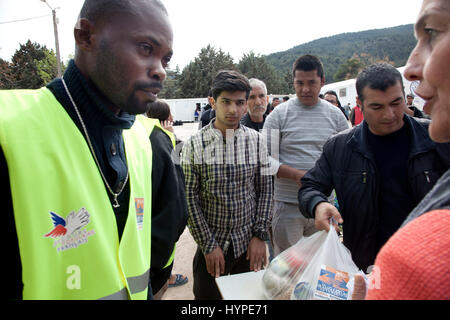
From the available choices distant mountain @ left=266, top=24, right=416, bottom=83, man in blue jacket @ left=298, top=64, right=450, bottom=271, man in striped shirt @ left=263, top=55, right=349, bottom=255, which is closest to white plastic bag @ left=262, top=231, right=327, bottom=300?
man in blue jacket @ left=298, top=64, right=450, bottom=271

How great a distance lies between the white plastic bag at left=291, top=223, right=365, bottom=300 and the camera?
1.19 m

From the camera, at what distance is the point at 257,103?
364 cm

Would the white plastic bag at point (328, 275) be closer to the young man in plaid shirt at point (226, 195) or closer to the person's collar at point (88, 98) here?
the young man in plaid shirt at point (226, 195)

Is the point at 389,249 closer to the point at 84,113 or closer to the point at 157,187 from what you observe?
the point at 84,113

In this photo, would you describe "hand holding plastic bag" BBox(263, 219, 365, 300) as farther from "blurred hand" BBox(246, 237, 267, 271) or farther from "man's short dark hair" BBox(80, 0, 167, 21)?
"man's short dark hair" BBox(80, 0, 167, 21)

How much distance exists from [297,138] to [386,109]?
1.00m

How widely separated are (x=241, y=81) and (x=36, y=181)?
1.91 meters

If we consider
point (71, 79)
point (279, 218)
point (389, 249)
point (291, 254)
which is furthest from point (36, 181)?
point (279, 218)

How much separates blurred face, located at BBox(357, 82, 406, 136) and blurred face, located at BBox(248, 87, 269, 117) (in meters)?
1.91

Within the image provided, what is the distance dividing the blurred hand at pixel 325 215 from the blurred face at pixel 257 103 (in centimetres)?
220

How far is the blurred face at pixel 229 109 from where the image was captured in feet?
7.31

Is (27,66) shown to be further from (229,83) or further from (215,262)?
(215,262)

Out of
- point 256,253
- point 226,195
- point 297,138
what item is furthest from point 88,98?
point 297,138

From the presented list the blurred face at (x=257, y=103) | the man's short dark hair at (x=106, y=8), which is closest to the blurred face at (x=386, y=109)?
the man's short dark hair at (x=106, y=8)
